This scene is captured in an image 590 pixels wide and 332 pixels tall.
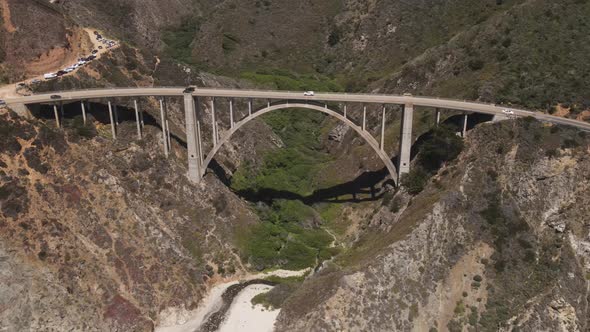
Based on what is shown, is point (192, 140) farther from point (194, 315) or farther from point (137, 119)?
point (194, 315)

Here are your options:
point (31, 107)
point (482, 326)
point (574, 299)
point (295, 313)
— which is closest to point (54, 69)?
point (31, 107)

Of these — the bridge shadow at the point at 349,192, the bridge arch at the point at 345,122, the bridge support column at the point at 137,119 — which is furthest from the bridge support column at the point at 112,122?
the bridge shadow at the point at 349,192

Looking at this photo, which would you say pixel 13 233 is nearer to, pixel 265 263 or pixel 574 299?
pixel 265 263

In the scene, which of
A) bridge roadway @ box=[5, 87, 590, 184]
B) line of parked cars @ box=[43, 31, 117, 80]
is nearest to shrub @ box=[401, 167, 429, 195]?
bridge roadway @ box=[5, 87, 590, 184]

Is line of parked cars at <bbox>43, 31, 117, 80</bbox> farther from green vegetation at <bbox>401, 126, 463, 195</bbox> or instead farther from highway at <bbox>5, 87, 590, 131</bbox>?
green vegetation at <bbox>401, 126, 463, 195</bbox>

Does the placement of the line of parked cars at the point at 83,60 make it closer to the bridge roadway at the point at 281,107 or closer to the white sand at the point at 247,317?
the bridge roadway at the point at 281,107
